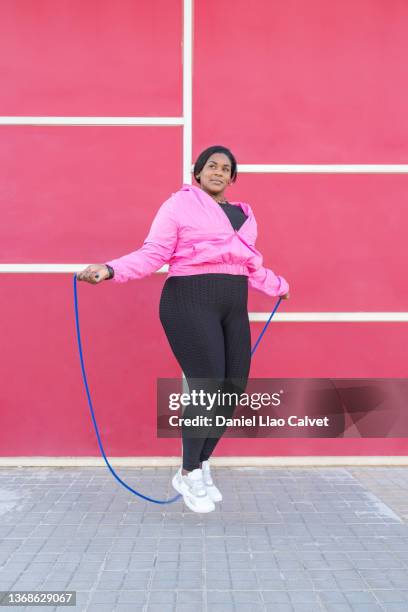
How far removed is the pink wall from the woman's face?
636mm

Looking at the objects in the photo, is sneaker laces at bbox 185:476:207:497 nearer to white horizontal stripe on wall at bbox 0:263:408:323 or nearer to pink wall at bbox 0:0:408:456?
pink wall at bbox 0:0:408:456

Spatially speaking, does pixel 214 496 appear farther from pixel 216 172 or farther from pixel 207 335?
pixel 216 172

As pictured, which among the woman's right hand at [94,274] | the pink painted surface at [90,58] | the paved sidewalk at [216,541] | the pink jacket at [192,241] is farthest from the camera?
the pink painted surface at [90,58]

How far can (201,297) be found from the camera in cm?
246

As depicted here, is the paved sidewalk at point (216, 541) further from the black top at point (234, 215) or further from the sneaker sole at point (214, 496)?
the black top at point (234, 215)

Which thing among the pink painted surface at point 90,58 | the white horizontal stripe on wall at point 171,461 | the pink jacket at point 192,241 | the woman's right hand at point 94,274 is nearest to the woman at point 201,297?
the pink jacket at point 192,241

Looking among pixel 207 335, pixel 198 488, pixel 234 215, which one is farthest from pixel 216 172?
pixel 198 488

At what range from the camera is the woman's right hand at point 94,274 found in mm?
2201

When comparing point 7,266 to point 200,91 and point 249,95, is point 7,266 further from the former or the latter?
point 249,95

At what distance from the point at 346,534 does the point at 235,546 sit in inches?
20.5

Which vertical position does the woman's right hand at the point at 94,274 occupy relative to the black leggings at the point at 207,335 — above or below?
above

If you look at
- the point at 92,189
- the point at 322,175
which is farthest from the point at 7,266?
the point at 322,175

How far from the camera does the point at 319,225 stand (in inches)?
130

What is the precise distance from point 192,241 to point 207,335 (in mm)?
436
